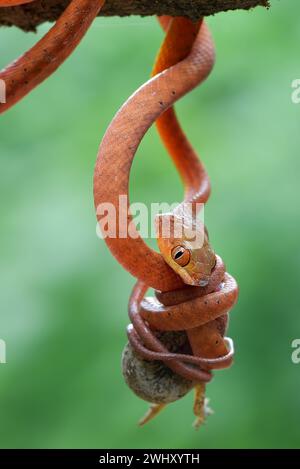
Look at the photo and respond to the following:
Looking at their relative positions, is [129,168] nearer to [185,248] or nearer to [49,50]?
[185,248]

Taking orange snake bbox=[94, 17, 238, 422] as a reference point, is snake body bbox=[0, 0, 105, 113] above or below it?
above

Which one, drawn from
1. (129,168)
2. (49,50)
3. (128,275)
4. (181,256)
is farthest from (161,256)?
(128,275)

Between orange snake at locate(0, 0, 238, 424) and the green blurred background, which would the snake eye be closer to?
orange snake at locate(0, 0, 238, 424)

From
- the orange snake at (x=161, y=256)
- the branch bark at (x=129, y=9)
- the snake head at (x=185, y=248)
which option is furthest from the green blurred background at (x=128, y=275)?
Result: the snake head at (x=185, y=248)

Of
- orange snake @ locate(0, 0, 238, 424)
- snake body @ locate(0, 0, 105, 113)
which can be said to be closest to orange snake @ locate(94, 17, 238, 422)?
orange snake @ locate(0, 0, 238, 424)

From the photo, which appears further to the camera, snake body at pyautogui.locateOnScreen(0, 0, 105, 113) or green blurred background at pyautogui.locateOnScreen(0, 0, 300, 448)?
green blurred background at pyautogui.locateOnScreen(0, 0, 300, 448)

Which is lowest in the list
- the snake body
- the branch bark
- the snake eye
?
the snake eye
